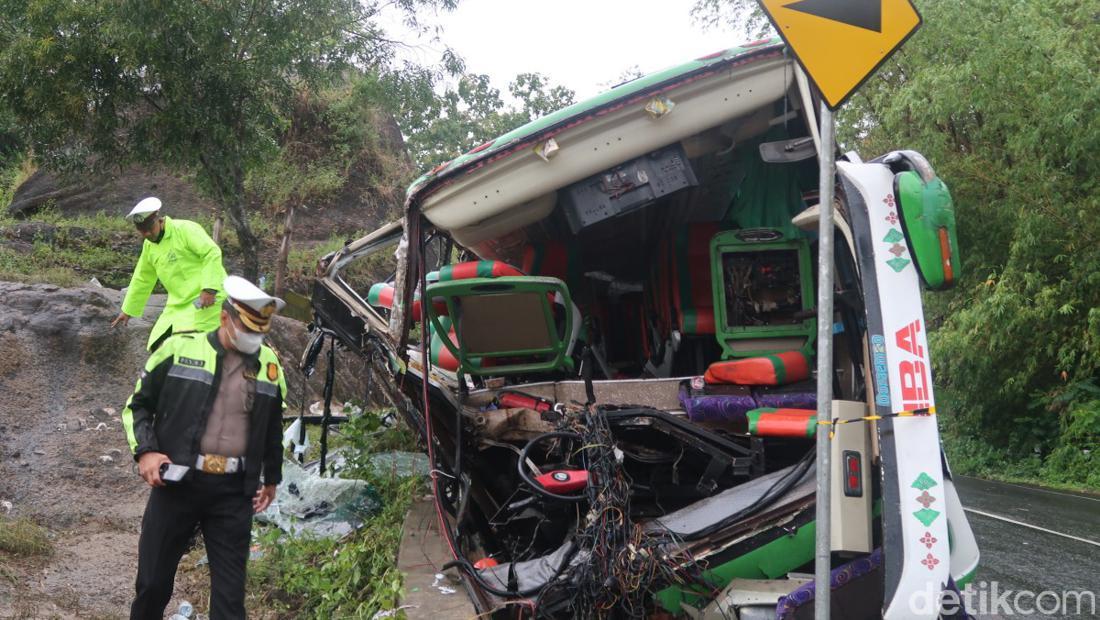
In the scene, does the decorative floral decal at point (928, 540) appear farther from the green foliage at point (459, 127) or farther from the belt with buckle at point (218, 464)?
the green foliage at point (459, 127)

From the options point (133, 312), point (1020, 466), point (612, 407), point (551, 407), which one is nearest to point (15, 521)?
point (133, 312)

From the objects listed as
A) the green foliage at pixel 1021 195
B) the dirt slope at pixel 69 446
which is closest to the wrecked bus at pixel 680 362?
the dirt slope at pixel 69 446

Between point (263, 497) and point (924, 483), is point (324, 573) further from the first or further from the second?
point (924, 483)

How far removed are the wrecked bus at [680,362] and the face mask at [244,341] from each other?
4.14 feet

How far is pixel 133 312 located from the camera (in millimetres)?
6141

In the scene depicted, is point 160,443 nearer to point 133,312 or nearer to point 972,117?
point 133,312

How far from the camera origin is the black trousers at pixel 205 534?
389 cm

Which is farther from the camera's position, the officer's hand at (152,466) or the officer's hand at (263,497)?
the officer's hand at (263,497)

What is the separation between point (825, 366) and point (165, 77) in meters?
7.76

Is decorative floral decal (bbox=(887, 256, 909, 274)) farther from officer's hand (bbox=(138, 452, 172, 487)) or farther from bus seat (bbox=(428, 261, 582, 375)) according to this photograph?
officer's hand (bbox=(138, 452, 172, 487))

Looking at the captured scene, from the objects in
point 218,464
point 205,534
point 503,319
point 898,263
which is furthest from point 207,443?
point 898,263

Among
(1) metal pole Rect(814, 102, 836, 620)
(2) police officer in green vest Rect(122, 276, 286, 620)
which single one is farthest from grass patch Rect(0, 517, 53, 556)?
(1) metal pole Rect(814, 102, 836, 620)

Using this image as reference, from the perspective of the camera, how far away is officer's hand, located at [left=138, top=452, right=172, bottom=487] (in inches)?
149

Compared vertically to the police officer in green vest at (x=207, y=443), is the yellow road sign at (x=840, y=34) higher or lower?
higher
